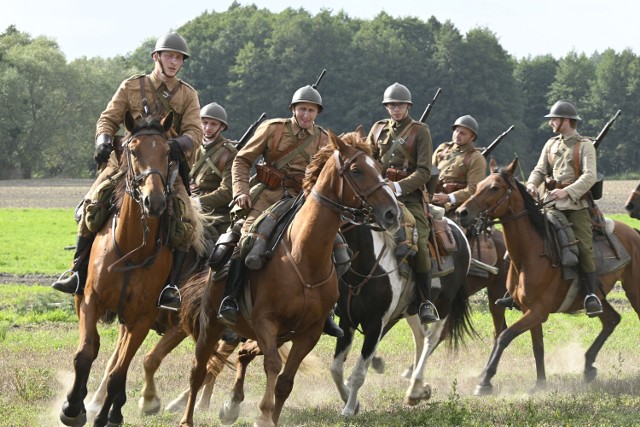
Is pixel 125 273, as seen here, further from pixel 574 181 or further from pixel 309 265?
pixel 574 181

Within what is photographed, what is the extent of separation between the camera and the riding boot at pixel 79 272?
11.0m

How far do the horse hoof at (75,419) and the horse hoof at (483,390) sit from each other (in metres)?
4.92

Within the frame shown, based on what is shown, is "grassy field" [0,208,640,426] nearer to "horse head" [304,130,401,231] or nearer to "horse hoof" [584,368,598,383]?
"horse hoof" [584,368,598,383]

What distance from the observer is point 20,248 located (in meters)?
33.6

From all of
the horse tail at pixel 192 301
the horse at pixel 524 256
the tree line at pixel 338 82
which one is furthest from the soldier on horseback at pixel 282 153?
the tree line at pixel 338 82

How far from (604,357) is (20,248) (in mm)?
20979

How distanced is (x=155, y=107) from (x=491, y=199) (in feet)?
15.3

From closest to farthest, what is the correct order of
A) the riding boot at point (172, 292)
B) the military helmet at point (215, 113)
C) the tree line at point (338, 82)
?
the riding boot at point (172, 292)
the military helmet at point (215, 113)
the tree line at point (338, 82)

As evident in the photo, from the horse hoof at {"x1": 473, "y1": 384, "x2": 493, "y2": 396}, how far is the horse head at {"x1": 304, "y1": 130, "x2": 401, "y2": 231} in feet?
14.1

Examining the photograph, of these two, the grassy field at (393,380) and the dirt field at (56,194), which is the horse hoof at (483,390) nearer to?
the grassy field at (393,380)

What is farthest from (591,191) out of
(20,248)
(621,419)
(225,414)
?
(20,248)

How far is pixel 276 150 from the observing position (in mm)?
11672

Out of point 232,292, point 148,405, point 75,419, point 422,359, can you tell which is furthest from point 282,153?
point 422,359

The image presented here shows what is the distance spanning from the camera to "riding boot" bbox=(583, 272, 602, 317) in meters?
14.8
